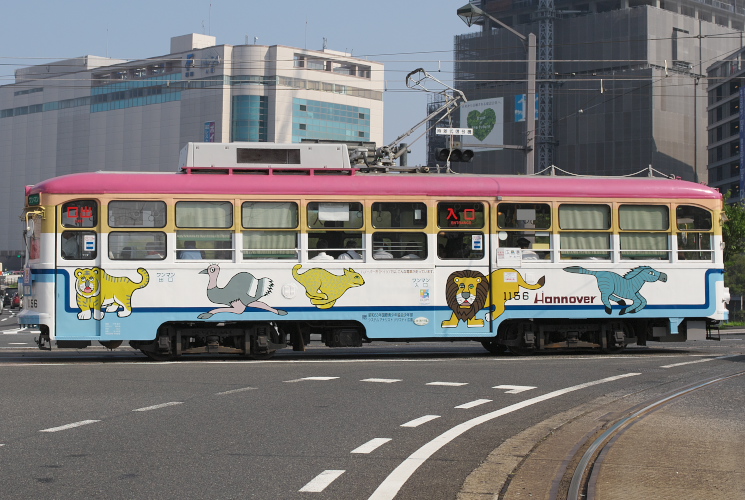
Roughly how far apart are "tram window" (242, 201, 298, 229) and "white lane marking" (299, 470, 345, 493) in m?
9.78

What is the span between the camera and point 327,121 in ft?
452

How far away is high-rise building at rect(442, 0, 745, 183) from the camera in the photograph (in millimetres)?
103062

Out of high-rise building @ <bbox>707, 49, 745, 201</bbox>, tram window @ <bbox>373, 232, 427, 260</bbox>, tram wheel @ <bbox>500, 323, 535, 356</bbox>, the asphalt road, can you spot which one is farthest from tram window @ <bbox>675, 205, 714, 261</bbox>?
high-rise building @ <bbox>707, 49, 745, 201</bbox>

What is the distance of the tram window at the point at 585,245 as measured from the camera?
17812mm

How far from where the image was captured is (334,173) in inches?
688

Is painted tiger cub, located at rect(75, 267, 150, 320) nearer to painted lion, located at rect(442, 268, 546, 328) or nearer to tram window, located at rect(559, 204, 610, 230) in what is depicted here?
painted lion, located at rect(442, 268, 546, 328)

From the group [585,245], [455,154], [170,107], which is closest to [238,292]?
[585,245]

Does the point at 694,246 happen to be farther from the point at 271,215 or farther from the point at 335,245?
the point at 271,215

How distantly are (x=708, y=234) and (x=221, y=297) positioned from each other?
855 cm

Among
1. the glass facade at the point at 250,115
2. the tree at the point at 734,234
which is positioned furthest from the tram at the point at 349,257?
the glass facade at the point at 250,115

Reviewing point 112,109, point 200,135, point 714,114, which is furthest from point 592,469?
point 112,109

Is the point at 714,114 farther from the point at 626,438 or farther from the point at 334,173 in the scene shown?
the point at 626,438

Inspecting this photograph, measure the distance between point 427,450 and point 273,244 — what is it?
9035 millimetres

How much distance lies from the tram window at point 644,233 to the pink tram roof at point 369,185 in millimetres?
260
